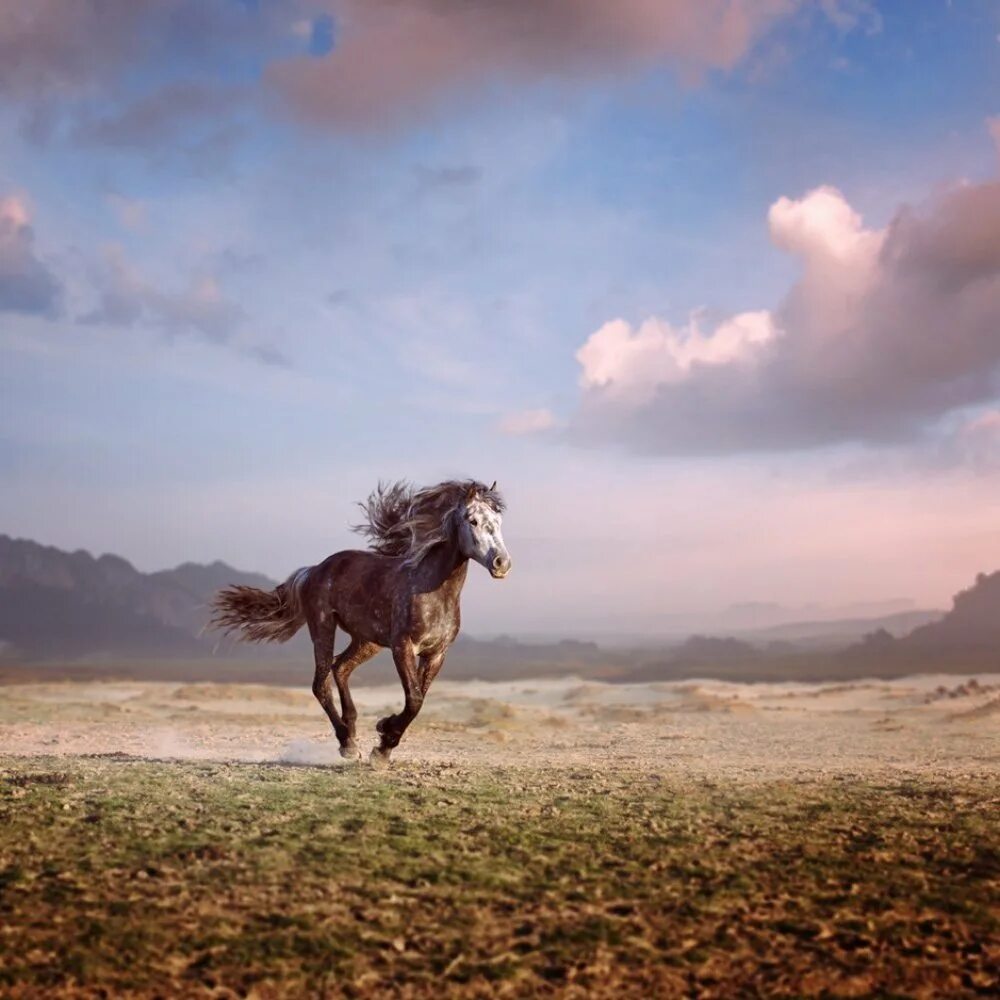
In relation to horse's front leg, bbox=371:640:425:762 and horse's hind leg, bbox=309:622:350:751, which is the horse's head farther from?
horse's hind leg, bbox=309:622:350:751

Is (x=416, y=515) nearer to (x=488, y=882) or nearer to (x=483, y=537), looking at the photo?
(x=483, y=537)

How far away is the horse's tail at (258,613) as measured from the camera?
14.3 meters

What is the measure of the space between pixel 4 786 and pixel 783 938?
759cm

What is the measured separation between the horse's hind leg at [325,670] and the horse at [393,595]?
1 cm

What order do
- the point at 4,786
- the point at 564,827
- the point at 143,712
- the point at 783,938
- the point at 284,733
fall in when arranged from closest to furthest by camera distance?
the point at 783,938, the point at 564,827, the point at 4,786, the point at 284,733, the point at 143,712

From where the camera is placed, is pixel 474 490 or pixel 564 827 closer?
pixel 564 827

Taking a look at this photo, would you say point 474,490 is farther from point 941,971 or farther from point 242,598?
point 941,971

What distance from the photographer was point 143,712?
92.3 feet

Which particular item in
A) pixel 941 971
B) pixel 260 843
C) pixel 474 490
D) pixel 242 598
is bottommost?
pixel 941 971

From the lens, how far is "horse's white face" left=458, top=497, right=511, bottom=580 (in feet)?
36.8

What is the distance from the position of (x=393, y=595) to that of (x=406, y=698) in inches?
48.1

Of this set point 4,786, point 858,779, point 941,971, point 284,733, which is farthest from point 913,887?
point 284,733

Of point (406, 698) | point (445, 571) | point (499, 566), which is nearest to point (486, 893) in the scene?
point (499, 566)

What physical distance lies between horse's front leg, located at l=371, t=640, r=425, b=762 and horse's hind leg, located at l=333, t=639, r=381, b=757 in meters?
1.10
